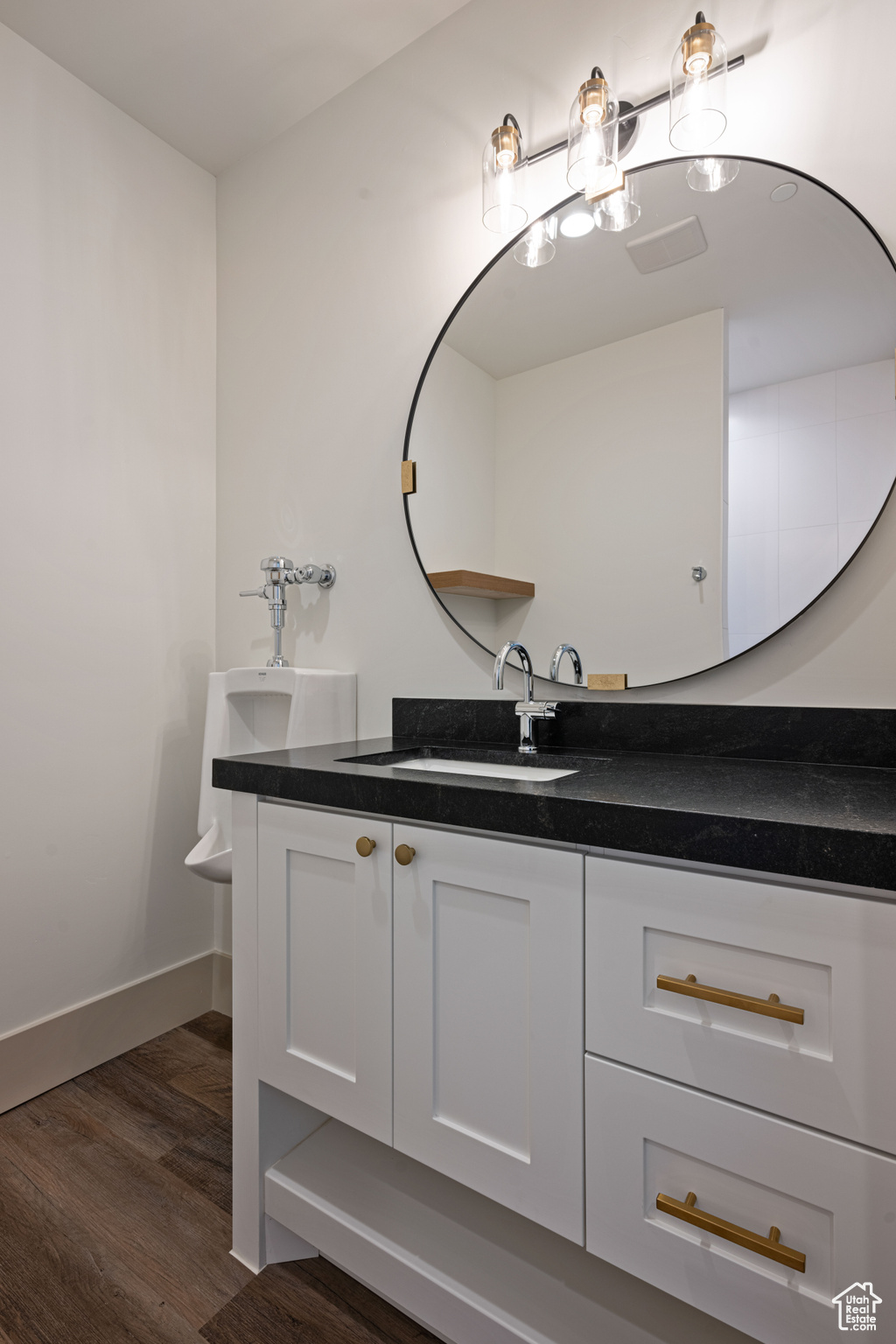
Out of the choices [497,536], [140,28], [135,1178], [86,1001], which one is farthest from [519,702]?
[140,28]

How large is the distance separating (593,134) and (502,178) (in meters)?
0.23

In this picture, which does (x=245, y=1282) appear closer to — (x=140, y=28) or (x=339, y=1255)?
(x=339, y=1255)

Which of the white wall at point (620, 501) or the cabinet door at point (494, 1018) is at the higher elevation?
the white wall at point (620, 501)

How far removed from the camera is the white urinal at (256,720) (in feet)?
Result: 5.48

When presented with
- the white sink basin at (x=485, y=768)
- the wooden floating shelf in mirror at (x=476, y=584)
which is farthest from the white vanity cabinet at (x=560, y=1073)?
the wooden floating shelf in mirror at (x=476, y=584)

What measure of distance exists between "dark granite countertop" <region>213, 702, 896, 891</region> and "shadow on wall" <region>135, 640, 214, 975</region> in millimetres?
886

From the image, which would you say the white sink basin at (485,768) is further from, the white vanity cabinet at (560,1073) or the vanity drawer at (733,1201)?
the vanity drawer at (733,1201)

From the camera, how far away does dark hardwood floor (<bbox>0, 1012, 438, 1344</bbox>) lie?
3.46ft

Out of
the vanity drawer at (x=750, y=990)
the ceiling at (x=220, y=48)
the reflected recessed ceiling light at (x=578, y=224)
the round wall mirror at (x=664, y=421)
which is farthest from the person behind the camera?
the ceiling at (x=220, y=48)

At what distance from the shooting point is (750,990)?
2.35 ft

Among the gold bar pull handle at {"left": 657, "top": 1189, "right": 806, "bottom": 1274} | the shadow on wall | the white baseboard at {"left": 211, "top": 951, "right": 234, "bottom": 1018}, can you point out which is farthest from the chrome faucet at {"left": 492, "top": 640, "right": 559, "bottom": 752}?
the white baseboard at {"left": 211, "top": 951, "right": 234, "bottom": 1018}

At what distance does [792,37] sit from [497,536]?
99 cm

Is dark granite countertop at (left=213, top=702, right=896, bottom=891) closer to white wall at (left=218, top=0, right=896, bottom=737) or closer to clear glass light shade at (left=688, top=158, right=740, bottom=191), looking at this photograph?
white wall at (left=218, top=0, right=896, bottom=737)

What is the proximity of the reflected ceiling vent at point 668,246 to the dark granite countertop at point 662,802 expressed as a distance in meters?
0.91
